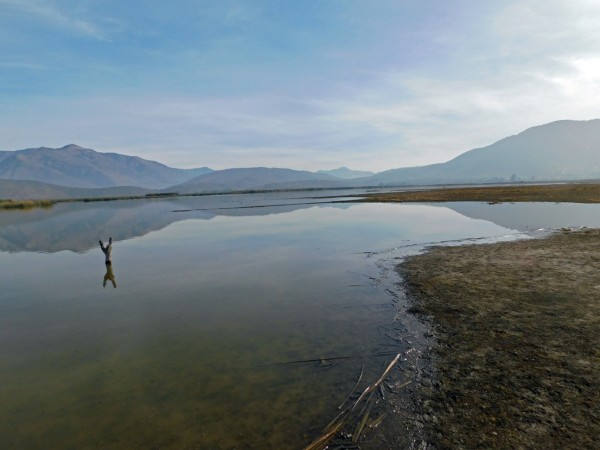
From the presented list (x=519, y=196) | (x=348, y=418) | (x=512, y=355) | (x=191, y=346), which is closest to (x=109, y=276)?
(x=191, y=346)

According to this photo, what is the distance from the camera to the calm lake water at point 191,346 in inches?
294

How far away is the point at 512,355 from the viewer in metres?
9.35

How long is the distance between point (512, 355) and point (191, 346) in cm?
1028

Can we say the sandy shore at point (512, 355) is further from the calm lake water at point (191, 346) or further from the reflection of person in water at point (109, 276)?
the reflection of person in water at point (109, 276)

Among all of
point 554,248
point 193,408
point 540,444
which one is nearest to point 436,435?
point 540,444

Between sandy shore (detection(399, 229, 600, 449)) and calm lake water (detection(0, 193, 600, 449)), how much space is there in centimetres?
169

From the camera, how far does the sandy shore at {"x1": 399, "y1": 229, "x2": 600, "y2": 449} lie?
21.7 feet

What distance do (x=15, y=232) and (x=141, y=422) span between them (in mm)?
59190

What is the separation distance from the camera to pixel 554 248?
75.8ft

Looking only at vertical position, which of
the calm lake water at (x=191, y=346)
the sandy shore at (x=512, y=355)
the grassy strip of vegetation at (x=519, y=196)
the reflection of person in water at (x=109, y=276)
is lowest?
the calm lake water at (x=191, y=346)

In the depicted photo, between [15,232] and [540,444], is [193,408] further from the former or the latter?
[15,232]

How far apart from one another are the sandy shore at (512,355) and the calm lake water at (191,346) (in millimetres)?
1692

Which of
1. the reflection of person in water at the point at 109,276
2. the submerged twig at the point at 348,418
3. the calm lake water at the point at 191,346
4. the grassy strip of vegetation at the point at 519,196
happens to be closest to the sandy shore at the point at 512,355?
the submerged twig at the point at 348,418

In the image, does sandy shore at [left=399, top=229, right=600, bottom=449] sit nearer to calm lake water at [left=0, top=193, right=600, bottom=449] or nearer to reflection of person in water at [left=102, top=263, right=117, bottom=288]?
calm lake water at [left=0, top=193, right=600, bottom=449]
